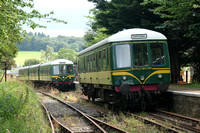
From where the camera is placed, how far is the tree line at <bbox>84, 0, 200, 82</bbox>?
15953mm

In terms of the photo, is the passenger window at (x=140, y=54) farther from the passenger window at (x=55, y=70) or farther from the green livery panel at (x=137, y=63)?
the passenger window at (x=55, y=70)

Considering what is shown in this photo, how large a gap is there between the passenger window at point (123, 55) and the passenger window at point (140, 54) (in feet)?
0.99

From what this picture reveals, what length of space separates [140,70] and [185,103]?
2153 millimetres

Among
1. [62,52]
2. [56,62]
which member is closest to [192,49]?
[56,62]

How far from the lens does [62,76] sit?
28.9 metres

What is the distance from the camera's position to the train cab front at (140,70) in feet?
38.2

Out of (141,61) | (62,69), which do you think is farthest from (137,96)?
(62,69)

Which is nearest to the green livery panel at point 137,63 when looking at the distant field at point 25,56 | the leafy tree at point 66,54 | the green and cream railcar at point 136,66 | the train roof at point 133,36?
the green and cream railcar at point 136,66

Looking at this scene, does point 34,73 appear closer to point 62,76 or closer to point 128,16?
point 62,76

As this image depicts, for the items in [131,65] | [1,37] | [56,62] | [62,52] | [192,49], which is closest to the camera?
[1,37]

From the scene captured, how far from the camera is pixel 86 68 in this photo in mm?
17141

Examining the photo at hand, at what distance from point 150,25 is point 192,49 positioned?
194 inches

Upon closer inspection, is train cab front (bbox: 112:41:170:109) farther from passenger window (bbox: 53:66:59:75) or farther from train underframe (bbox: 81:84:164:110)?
passenger window (bbox: 53:66:59:75)

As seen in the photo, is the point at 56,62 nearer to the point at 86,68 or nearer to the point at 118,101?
the point at 86,68
